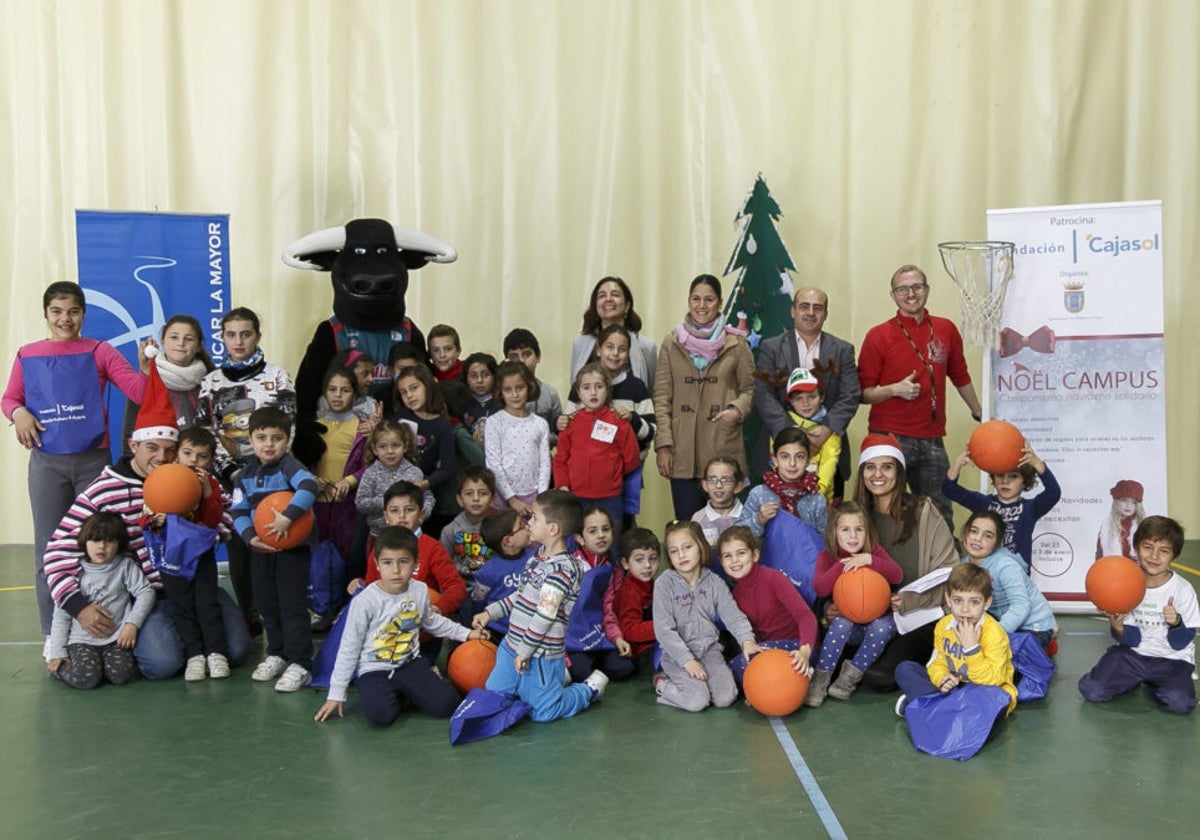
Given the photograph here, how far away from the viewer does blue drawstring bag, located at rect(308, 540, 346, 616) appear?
17.0 ft

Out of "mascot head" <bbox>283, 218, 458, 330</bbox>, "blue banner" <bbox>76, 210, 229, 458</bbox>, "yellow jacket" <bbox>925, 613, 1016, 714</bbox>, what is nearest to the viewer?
"yellow jacket" <bbox>925, 613, 1016, 714</bbox>

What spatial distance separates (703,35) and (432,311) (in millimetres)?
2496

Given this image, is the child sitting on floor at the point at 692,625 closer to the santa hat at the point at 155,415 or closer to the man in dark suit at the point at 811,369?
the man in dark suit at the point at 811,369

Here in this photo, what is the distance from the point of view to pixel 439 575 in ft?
15.6

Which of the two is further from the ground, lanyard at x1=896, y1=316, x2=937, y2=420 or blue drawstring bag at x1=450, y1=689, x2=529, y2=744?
lanyard at x1=896, y1=316, x2=937, y2=420

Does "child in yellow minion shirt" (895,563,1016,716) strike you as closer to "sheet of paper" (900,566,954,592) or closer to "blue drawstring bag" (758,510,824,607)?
"sheet of paper" (900,566,954,592)

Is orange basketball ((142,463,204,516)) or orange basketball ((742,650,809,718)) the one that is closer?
orange basketball ((742,650,809,718))

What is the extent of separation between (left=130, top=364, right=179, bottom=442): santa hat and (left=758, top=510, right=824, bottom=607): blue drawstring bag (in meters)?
2.50

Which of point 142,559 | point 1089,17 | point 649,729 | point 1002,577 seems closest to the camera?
point 649,729

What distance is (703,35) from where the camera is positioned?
750cm

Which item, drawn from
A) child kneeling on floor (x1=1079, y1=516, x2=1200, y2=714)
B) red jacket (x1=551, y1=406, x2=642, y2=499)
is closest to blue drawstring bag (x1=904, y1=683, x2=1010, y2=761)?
child kneeling on floor (x1=1079, y1=516, x2=1200, y2=714)

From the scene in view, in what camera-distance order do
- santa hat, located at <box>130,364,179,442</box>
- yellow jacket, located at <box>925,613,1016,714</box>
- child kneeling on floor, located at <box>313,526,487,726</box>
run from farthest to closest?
santa hat, located at <box>130,364,179,442</box> → child kneeling on floor, located at <box>313,526,487,726</box> → yellow jacket, located at <box>925,613,1016,714</box>

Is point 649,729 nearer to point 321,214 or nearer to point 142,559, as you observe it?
point 142,559

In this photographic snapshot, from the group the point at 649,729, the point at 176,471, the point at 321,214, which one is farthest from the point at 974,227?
A: the point at 176,471
